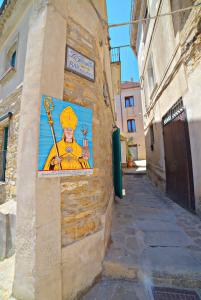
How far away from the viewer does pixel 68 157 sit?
79.1 inches

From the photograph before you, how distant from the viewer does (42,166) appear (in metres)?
1.79

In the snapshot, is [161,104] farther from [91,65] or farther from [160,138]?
[91,65]

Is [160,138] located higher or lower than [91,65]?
lower

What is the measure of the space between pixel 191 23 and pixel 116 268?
18.1 feet

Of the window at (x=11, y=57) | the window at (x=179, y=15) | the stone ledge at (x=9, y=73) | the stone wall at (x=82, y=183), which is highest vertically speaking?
the window at (x=179, y=15)

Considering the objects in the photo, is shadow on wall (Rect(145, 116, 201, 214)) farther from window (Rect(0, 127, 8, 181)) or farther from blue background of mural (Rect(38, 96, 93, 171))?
window (Rect(0, 127, 8, 181))

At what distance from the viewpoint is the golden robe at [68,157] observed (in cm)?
186

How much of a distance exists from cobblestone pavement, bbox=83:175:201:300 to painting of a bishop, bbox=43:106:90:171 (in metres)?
1.60

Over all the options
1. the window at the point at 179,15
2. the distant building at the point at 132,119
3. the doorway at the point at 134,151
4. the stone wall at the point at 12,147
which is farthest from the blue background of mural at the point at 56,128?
the doorway at the point at 134,151

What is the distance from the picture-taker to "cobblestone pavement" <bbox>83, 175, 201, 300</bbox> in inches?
75.0

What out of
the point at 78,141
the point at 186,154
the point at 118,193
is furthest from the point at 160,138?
the point at 78,141

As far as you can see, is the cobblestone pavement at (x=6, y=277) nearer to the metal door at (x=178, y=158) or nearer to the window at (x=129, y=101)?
the metal door at (x=178, y=158)

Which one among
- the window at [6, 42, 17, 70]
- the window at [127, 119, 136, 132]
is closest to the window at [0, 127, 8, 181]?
the window at [6, 42, 17, 70]

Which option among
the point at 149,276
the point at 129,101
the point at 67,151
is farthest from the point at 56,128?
the point at 129,101
